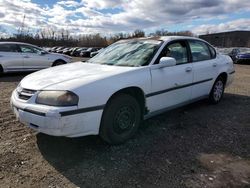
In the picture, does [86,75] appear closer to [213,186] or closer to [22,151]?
[22,151]

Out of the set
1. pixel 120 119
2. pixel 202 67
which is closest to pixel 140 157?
pixel 120 119

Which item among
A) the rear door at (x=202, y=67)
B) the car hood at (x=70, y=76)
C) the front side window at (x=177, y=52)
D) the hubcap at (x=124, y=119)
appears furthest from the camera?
the rear door at (x=202, y=67)

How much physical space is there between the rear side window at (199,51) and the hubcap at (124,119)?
2.05 m

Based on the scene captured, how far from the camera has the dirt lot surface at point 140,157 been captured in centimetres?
319

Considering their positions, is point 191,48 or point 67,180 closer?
point 67,180

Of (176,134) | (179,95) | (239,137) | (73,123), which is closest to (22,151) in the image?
(73,123)

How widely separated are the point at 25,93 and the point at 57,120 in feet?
2.46

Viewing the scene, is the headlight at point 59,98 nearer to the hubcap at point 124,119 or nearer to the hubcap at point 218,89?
the hubcap at point 124,119

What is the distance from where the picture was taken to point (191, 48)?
5.59 meters

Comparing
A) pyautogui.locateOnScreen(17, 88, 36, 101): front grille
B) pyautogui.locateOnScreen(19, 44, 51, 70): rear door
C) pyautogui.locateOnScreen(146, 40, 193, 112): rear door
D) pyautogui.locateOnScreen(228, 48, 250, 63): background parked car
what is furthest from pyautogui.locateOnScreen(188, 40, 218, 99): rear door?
pyautogui.locateOnScreen(228, 48, 250, 63): background parked car

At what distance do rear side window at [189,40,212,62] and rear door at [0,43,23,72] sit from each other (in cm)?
833

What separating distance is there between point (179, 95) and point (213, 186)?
2.22 m

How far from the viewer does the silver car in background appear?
38.4 feet

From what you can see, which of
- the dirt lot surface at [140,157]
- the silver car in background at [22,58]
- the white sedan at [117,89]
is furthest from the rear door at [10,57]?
the white sedan at [117,89]
